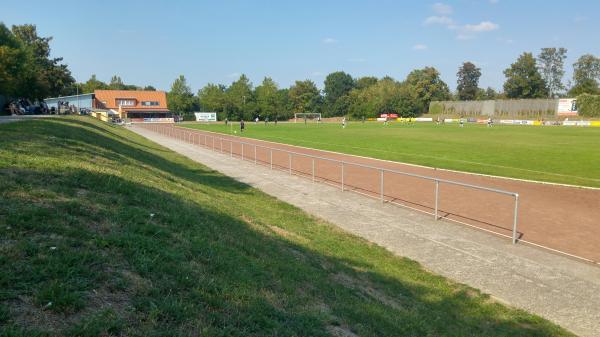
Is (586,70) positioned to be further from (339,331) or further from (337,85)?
(339,331)

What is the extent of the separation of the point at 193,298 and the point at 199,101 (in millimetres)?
138417

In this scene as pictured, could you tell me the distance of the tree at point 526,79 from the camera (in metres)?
131

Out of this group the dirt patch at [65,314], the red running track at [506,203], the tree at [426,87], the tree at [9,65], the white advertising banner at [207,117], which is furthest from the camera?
the tree at [426,87]

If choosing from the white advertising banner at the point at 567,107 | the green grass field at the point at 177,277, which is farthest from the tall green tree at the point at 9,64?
the white advertising banner at the point at 567,107

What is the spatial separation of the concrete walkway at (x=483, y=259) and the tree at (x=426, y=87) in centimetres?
12614

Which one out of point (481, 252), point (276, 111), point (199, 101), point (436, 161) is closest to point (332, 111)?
point (276, 111)

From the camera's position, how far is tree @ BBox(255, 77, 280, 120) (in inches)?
4690

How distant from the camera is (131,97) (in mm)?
112562

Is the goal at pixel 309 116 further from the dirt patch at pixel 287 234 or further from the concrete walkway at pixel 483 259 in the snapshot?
the dirt patch at pixel 287 234

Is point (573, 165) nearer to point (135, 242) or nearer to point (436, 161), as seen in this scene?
point (436, 161)

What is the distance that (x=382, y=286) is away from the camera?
22.5 feet

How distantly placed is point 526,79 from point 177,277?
147109 millimetres

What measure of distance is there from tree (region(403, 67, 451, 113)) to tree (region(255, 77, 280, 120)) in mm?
40896

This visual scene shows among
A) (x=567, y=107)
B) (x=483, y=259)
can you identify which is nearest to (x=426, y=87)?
(x=567, y=107)
